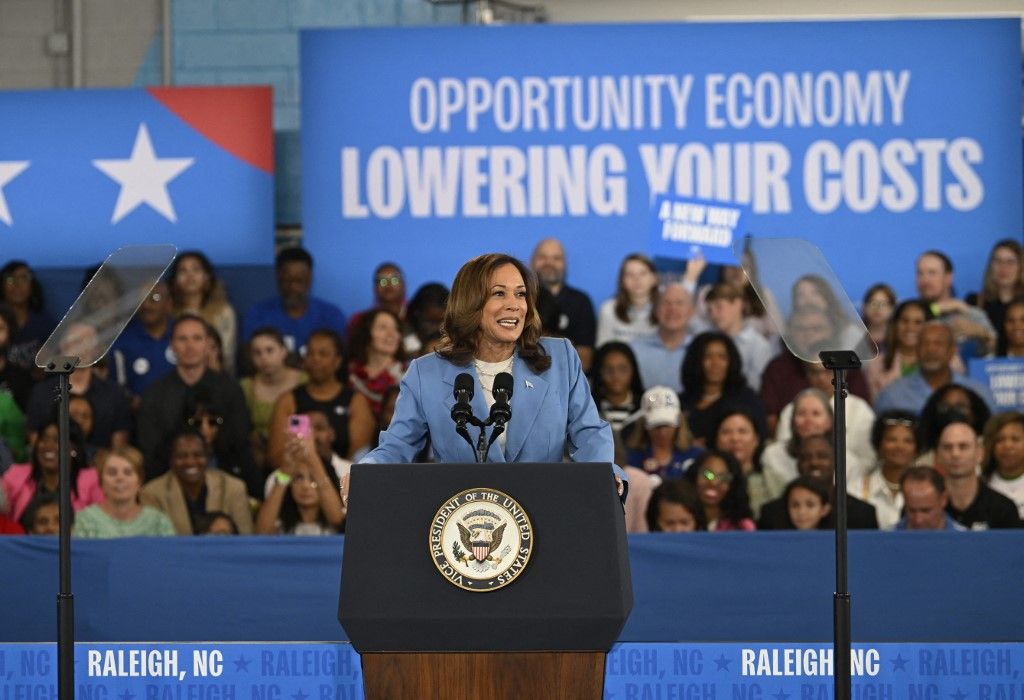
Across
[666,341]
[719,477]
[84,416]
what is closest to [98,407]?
[84,416]

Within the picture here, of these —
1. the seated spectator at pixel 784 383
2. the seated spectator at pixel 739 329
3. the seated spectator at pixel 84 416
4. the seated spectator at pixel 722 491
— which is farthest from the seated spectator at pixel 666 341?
the seated spectator at pixel 84 416

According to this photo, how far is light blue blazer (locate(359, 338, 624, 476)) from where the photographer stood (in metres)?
3.20

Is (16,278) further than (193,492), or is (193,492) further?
(16,278)

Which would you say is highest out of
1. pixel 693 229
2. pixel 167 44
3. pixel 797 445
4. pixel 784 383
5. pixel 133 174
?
pixel 167 44

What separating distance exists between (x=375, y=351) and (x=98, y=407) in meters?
1.20

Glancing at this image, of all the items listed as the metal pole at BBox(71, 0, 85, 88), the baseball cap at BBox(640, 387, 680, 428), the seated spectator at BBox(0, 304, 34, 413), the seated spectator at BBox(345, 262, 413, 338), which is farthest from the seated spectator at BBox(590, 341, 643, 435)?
the metal pole at BBox(71, 0, 85, 88)

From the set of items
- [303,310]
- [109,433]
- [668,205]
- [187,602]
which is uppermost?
[668,205]

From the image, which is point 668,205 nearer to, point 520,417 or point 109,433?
point 109,433

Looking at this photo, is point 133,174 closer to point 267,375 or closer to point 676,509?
point 267,375

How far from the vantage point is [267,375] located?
6.80m

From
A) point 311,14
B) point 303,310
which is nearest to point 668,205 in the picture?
point 303,310

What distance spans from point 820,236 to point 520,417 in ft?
15.3

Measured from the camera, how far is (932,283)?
23.7ft

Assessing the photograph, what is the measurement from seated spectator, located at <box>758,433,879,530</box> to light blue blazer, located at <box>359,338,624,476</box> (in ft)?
7.82
